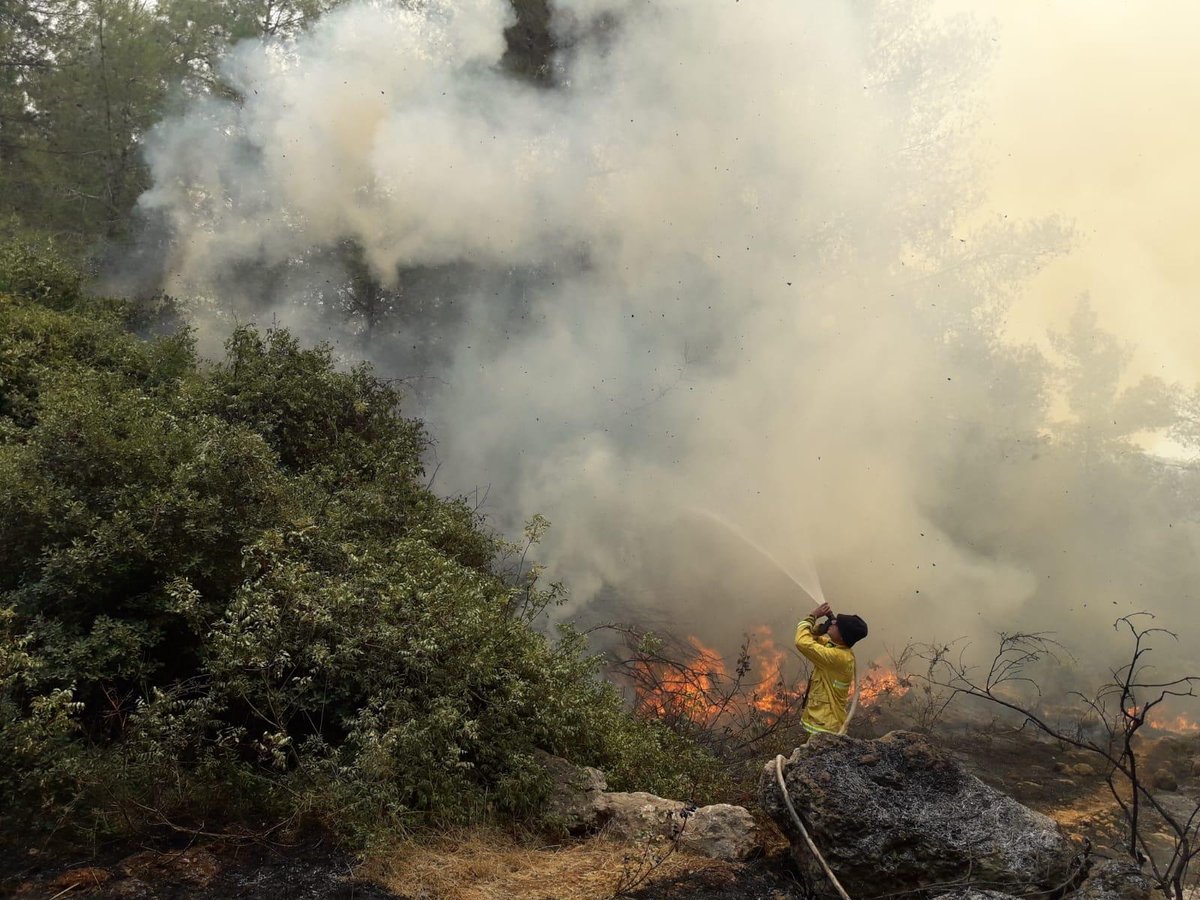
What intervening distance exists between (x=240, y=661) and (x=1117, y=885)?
4019mm

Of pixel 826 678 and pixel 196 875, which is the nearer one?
pixel 196 875

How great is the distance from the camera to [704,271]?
13312 millimetres

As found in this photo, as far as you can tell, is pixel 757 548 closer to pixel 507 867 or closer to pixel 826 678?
pixel 826 678

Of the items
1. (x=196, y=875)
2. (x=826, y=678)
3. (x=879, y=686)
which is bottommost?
(x=196, y=875)

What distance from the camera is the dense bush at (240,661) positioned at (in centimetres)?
398

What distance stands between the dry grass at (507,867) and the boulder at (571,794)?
21 cm

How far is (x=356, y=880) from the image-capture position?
373cm

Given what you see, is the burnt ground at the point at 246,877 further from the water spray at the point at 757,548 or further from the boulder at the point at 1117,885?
the water spray at the point at 757,548

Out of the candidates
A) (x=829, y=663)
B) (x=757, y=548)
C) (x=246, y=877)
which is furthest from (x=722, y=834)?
(x=757, y=548)

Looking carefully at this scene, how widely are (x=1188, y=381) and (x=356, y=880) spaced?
16225 millimetres

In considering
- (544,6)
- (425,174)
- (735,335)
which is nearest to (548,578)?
(735,335)

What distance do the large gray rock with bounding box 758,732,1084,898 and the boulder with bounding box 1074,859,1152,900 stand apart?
13cm

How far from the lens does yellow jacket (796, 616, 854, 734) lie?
4.99m

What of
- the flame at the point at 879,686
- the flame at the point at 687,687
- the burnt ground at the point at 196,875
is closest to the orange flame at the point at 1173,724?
the flame at the point at 879,686
